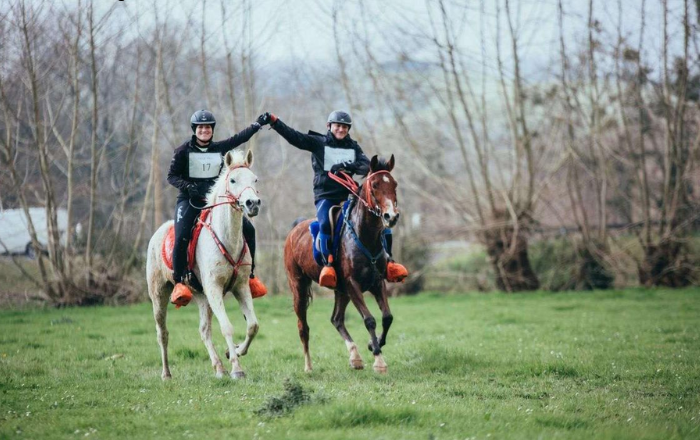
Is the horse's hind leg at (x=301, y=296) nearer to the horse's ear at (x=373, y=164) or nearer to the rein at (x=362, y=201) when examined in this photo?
the rein at (x=362, y=201)

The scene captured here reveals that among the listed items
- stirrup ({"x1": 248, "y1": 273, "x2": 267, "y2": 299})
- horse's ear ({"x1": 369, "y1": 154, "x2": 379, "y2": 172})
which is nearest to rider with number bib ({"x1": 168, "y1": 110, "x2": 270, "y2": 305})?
stirrup ({"x1": 248, "y1": 273, "x2": 267, "y2": 299})

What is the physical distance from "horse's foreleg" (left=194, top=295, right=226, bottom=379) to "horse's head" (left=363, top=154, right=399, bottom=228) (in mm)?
2595

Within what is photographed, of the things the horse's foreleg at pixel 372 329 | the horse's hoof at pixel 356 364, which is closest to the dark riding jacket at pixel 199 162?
the horse's foreleg at pixel 372 329

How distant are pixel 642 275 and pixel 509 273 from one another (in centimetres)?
399

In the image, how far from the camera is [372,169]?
29.7ft

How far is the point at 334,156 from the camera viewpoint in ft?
33.2

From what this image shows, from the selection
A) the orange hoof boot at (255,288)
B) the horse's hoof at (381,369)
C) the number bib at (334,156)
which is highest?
the number bib at (334,156)

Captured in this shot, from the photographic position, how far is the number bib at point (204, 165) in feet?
30.9

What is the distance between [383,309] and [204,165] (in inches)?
118

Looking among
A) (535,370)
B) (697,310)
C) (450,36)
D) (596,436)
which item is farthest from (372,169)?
(450,36)

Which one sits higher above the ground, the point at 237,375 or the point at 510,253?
the point at 510,253

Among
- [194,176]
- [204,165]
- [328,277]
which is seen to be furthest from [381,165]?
[194,176]

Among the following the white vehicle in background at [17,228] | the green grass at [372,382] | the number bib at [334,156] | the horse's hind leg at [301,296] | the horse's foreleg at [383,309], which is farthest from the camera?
the white vehicle in background at [17,228]

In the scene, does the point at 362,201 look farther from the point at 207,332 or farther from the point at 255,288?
the point at 207,332
